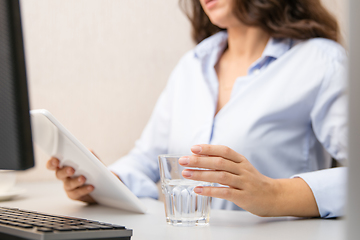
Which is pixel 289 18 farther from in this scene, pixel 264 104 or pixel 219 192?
pixel 219 192

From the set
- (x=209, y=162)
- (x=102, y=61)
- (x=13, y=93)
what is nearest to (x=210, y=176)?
(x=209, y=162)

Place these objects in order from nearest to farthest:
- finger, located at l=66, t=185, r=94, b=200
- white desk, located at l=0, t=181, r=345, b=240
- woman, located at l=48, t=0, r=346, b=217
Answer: white desk, located at l=0, t=181, r=345, b=240 < finger, located at l=66, t=185, r=94, b=200 < woman, located at l=48, t=0, r=346, b=217

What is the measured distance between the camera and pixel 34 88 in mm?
1322

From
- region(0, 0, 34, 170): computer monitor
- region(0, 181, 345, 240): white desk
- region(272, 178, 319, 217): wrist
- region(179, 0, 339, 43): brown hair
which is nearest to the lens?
region(0, 0, 34, 170): computer monitor

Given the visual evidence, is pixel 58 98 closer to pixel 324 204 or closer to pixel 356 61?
pixel 324 204

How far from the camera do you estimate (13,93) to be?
→ 326mm

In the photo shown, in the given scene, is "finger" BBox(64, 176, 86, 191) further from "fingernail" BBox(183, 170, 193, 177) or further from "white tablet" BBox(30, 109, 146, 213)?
"fingernail" BBox(183, 170, 193, 177)

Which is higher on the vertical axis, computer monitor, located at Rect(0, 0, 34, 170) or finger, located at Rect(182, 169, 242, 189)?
computer monitor, located at Rect(0, 0, 34, 170)

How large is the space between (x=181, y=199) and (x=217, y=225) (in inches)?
2.8

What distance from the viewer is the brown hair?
1.00 m

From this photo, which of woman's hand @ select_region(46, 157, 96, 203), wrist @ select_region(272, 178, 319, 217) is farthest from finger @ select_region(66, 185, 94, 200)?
wrist @ select_region(272, 178, 319, 217)

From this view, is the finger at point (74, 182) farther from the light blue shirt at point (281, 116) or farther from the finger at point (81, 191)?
the light blue shirt at point (281, 116)

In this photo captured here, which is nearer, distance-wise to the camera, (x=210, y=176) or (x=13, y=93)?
(x=13, y=93)

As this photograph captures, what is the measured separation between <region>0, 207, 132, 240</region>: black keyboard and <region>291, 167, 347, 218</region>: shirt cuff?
15.1 inches
